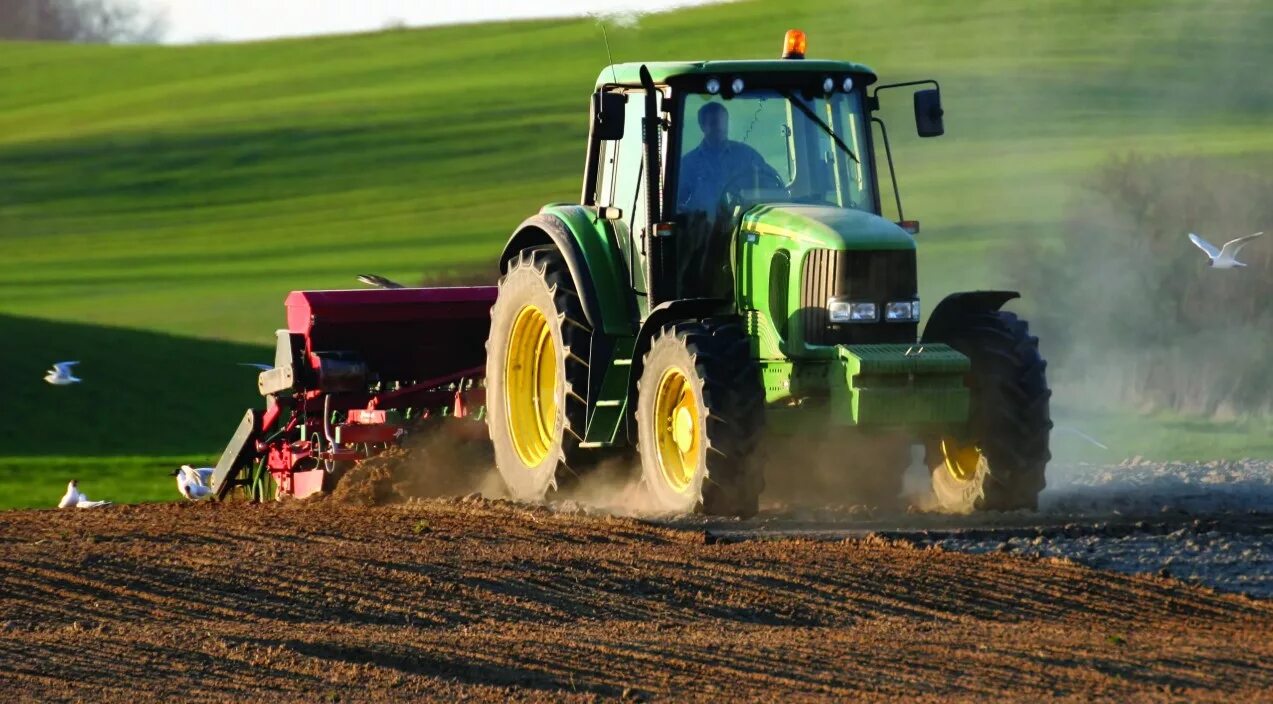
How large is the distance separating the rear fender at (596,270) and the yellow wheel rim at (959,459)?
81.0 inches

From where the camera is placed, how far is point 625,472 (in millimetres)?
13250

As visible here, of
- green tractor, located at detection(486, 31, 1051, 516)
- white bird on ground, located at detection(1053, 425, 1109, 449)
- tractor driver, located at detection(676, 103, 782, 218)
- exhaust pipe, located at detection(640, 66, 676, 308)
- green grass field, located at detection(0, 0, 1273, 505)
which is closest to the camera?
green tractor, located at detection(486, 31, 1051, 516)

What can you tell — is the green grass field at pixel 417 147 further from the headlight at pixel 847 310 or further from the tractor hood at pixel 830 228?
the headlight at pixel 847 310

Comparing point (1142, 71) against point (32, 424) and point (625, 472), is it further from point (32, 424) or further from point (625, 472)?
point (625, 472)

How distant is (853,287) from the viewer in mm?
11539

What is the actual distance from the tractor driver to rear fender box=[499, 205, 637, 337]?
2.48 ft

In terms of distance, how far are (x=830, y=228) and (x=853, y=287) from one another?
37 cm

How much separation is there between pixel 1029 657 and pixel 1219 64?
1630 inches

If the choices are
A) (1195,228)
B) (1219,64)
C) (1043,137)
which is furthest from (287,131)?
(1195,228)

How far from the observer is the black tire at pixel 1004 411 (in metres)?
11.7

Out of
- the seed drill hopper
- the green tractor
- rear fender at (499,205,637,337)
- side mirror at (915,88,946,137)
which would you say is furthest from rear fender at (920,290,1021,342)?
the seed drill hopper

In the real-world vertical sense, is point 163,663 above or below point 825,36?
below

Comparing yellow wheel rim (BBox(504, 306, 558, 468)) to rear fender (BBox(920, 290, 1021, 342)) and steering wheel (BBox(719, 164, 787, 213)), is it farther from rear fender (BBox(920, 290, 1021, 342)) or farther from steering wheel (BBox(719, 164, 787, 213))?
rear fender (BBox(920, 290, 1021, 342))

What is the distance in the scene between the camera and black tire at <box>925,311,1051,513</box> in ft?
38.3
